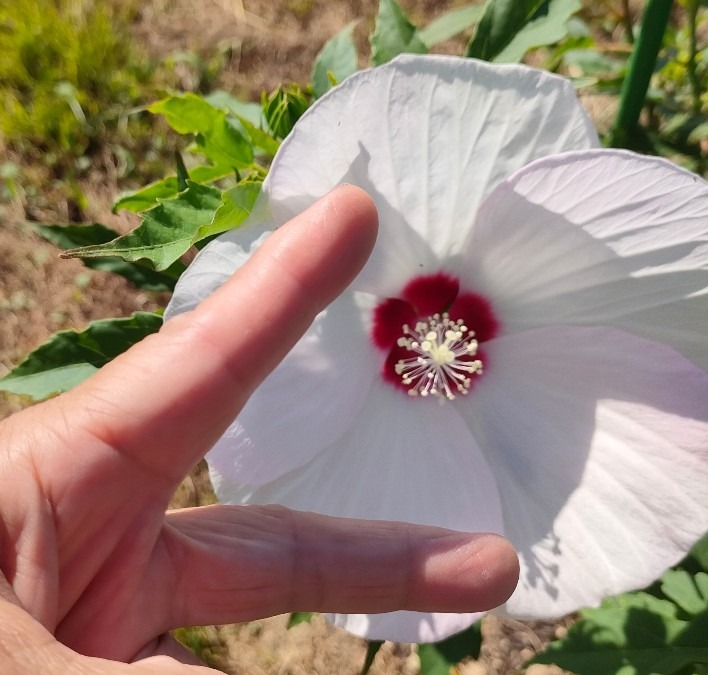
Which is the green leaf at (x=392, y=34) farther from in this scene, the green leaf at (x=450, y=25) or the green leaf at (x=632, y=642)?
the green leaf at (x=632, y=642)

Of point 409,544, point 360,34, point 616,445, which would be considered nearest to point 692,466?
point 616,445

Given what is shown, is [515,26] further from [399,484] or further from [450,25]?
[399,484]

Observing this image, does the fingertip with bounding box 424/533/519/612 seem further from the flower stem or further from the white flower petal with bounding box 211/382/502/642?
the flower stem

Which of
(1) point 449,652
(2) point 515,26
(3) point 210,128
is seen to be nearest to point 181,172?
(3) point 210,128

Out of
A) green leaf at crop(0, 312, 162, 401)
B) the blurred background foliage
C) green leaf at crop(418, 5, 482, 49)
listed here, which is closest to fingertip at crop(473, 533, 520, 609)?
green leaf at crop(0, 312, 162, 401)

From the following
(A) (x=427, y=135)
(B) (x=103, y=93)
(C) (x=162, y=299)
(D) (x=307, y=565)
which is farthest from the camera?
(B) (x=103, y=93)

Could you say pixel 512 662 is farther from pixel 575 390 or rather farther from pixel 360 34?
pixel 360 34
